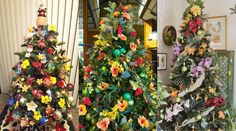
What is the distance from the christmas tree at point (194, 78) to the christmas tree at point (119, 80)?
0.37 ft

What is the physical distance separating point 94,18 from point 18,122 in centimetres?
58

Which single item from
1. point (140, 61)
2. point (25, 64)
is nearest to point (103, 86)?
point (140, 61)

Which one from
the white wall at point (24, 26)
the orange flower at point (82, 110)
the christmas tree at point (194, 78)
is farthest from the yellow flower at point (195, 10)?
the orange flower at point (82, 110)

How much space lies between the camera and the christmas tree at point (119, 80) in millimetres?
1037

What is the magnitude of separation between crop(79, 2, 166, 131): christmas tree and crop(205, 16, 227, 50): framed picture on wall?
269 mm

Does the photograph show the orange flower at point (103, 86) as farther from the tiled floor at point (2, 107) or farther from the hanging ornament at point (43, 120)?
the hanging ornament at point (43, 120)

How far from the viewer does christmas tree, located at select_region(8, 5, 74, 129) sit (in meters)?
1.15

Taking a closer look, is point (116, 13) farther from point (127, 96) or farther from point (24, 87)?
point (24, 87)

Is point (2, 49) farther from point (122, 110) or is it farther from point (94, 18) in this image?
point (122, 110)

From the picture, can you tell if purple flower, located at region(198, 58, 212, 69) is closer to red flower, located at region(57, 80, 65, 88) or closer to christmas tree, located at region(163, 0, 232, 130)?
christmas tree, located at region(163, 0, 232, 130)

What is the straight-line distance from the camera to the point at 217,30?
0.98 metres

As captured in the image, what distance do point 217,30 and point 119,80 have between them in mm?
428

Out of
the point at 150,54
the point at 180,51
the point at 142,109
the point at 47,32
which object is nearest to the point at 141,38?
the point at 150,54

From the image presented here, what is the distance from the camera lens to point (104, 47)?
105cm
